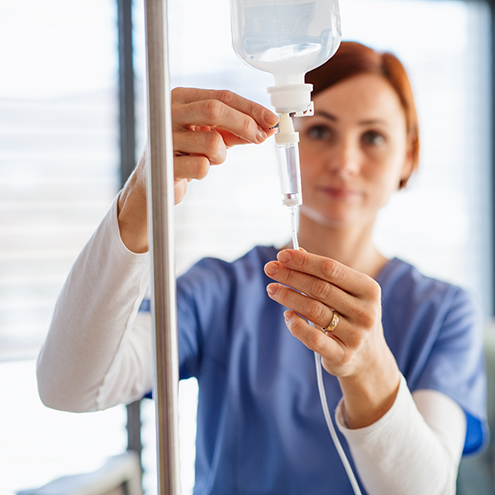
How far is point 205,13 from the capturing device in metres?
1.37

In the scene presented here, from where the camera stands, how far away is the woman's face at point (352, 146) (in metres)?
0.76

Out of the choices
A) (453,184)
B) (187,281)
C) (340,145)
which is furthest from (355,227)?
(453,184)

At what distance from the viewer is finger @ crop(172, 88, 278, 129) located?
382mm

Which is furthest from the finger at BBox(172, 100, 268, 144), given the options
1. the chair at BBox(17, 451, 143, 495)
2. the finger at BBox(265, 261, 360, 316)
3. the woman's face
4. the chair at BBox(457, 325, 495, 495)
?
the chair at BBox(457, 325, 495, 495)

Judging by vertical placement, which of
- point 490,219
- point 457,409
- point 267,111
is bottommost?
point 457,409

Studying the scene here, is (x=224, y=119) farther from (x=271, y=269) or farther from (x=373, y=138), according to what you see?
(x=373, y=138)

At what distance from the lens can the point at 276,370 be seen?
30.1 inches

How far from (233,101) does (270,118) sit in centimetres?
4

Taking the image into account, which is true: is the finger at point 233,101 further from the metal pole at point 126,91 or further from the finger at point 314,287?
the metal pole at point 126,91

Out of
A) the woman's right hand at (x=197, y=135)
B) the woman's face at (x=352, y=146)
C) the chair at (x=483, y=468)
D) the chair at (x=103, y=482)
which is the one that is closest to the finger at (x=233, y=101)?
the woman's right hand at (x=197, y=135)

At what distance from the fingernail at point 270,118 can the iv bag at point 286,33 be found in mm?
36

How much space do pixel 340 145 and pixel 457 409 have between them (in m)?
0.42

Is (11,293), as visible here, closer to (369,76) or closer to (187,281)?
(187,281)

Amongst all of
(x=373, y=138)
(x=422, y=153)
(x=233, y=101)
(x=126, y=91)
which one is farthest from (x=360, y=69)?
(x=422, y=153)
